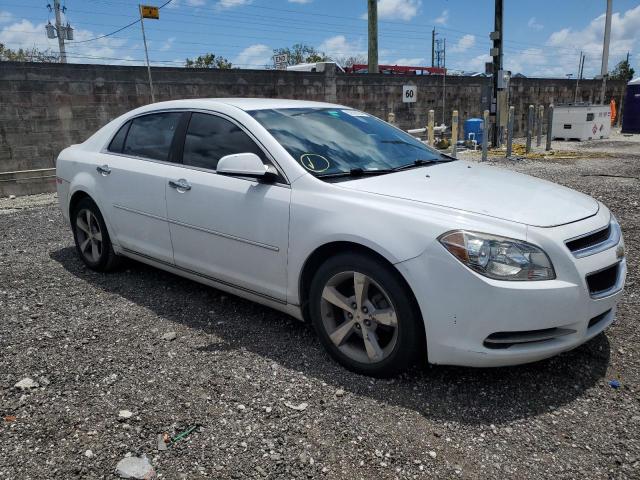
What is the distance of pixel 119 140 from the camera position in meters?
4.66

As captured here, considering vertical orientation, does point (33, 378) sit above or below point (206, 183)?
below

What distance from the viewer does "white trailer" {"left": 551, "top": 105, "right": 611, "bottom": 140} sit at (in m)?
19.4

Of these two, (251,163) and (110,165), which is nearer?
(251,163)

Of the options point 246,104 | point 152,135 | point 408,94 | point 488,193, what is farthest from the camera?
point 408,94

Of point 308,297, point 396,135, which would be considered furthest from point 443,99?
point 308,297

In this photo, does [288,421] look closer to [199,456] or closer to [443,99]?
[199,456]

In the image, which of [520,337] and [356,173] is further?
[356,173]

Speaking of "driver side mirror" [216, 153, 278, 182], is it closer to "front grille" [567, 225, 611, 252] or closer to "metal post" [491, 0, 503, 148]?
"front grille" [567, 225, 611, 252]

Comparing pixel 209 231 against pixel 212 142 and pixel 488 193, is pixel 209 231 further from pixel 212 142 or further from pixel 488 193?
pixel 488 193

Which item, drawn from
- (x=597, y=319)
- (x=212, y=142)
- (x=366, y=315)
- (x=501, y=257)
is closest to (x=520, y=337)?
(x=501, y=257)

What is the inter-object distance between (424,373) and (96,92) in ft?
41.9

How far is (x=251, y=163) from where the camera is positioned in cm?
325

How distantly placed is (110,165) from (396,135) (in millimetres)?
2429

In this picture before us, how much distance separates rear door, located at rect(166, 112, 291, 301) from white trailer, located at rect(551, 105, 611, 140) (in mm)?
18983
